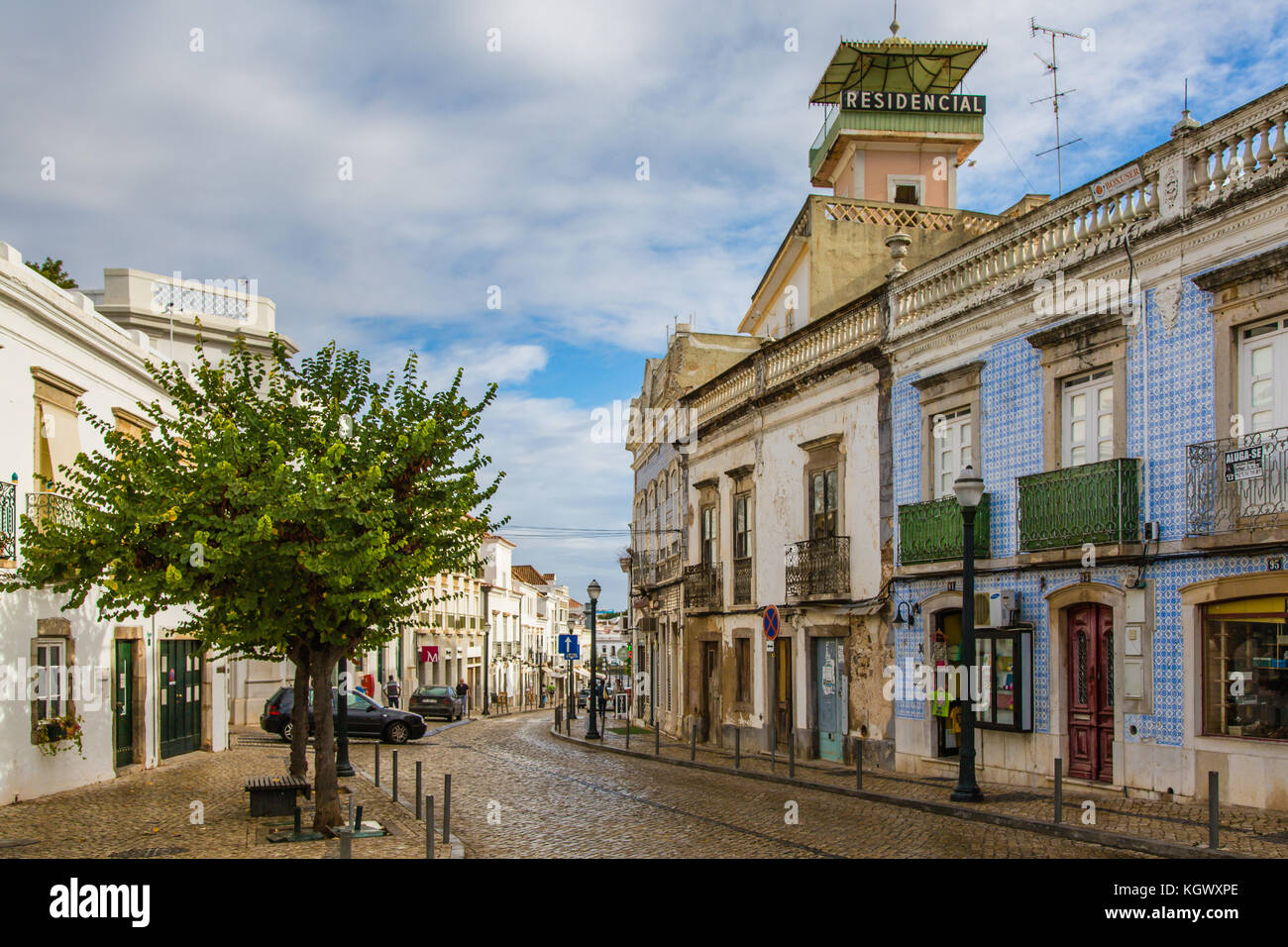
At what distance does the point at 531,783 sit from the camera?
19297 millimetres

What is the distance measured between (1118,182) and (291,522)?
1090cm

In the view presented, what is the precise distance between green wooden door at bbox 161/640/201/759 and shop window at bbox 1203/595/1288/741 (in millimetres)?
17512

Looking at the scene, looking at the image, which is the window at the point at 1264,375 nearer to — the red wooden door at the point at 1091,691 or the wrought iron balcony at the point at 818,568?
the red wooden door at the point at 1091,691

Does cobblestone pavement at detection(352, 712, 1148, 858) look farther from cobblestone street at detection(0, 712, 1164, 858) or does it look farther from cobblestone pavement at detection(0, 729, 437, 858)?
cobblestone pavement at detection(0, 729, 437, 858)

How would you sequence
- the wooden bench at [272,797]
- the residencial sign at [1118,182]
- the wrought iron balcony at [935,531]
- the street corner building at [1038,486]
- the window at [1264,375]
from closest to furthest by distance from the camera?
the window at [1264,375], the street corner building at [1038,486], the wooden bench at [272,797], the residencial sign at [1118,182], the wrought iron balcony at [935,531]

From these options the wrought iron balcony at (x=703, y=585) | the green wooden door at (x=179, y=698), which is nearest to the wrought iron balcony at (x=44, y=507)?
the green wooden door at (x=179, y=698)

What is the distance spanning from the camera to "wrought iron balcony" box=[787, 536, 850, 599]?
21516 mm

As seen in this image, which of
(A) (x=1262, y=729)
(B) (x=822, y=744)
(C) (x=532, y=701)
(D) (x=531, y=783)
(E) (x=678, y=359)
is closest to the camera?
(A) (x=1262, y=729)

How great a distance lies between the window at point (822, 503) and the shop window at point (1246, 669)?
8962mm

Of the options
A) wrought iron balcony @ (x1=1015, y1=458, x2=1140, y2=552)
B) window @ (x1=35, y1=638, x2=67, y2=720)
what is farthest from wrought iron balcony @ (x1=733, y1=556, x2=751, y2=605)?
window @ (x1=35, y1=638, x2=67, y2=720)

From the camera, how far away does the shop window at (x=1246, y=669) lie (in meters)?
13.0

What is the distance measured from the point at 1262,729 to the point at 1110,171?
7076 mm
